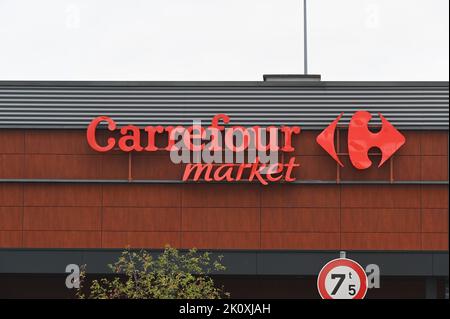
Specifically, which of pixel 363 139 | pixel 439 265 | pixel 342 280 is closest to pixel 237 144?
pixel 363 139

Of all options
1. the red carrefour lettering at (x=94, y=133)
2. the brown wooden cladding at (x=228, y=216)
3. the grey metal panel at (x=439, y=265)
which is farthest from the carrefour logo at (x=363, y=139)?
the red carrefour lettering at (x=94, y=133)

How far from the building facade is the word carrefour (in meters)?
0.35

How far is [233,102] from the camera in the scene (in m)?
34.0

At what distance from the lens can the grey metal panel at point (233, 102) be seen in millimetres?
33938

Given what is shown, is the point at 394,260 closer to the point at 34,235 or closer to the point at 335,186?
the point at 335,186

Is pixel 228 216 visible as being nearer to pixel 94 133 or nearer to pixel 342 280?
pixel 94 133

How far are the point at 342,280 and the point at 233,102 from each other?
20.2 meters

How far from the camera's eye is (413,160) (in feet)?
112

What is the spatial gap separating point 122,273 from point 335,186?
8.71 meters

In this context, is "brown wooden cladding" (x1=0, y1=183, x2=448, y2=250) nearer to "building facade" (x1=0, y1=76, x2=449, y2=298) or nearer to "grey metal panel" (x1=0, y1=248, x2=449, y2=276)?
"building facade" (x1=0, y1=76, x2=449, y2=298)

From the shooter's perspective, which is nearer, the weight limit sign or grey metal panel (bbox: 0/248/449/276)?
the weight limit sign

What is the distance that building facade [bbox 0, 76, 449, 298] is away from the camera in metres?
33.9
